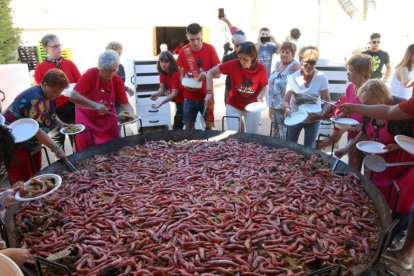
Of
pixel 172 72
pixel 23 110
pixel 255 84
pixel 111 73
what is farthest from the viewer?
pixel 172 72

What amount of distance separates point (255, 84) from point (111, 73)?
2147mm

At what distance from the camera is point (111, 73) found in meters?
4.54

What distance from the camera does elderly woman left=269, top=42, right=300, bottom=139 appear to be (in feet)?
19.2

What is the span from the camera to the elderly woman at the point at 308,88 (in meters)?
4.93

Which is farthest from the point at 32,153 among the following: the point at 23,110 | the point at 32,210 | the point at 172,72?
the point at 172,72

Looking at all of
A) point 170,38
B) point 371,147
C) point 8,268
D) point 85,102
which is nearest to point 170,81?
point 85,102

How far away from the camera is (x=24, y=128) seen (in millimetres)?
3598

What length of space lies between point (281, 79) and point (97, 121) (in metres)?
3.20

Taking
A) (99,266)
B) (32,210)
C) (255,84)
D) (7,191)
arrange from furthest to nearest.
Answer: (255,84) < (32,210) < (7,191) < (99,266)

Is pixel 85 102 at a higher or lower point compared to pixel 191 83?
lower

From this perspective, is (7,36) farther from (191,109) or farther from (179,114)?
(191,109)

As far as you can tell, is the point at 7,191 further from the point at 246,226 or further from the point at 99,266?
the point at 246,226

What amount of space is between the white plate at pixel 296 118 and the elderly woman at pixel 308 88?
19 cm

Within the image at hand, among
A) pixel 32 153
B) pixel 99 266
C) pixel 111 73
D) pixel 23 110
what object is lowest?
pixel 99 266
